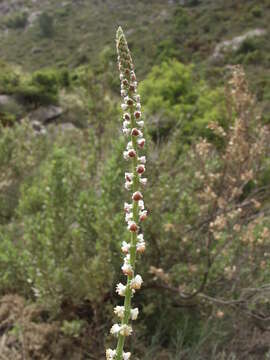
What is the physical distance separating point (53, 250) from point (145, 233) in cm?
90

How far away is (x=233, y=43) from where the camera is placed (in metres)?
24.7

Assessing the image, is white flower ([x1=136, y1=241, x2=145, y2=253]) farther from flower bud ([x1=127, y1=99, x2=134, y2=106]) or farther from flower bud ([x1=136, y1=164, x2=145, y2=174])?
flower bud ([x1=127, y1=99, x2=134, y2=106])

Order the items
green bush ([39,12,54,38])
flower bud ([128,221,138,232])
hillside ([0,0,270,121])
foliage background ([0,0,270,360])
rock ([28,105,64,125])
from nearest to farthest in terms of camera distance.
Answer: flower bud ([128,221,138,232]) → foliage background ([0,0,270,360]) → rock ([28,105,64,125]) → hillside ([0,0,270,121]) → green bush ([39,12,54,38])

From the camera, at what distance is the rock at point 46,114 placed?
13883mm

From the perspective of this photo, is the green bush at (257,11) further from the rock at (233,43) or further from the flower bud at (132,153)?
the flower bud at (132,153)

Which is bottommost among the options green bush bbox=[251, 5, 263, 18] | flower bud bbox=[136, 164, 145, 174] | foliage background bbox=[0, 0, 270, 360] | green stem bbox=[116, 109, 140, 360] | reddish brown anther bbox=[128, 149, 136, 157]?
foliage background bbox=[0, 0, 270, 360]

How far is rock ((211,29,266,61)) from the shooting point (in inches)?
936

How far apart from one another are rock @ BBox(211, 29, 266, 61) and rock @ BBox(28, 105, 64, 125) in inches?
532

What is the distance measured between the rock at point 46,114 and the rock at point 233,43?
532 inches

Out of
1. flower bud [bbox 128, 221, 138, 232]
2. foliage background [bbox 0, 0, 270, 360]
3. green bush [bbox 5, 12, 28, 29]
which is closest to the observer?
flower bud [bbox 128, 221, 138, 232]

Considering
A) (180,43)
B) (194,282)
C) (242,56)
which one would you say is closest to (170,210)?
(194,282)

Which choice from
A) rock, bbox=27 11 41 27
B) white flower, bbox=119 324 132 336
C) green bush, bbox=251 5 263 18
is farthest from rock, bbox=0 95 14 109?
rock, bbox=27 11 41 27

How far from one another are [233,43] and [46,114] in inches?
638

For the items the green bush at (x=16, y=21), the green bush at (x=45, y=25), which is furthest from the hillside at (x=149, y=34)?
the green bush at (x=45, y=25)
